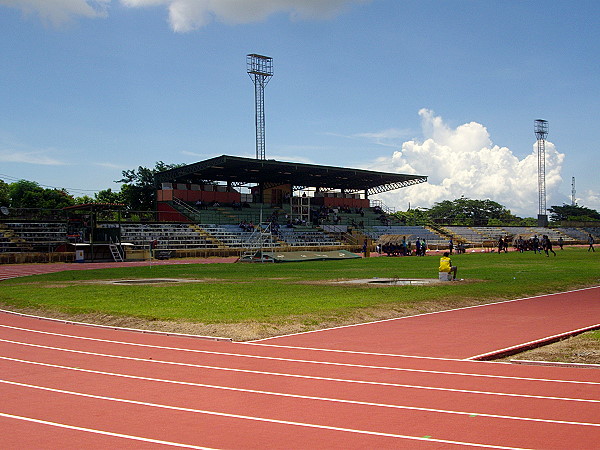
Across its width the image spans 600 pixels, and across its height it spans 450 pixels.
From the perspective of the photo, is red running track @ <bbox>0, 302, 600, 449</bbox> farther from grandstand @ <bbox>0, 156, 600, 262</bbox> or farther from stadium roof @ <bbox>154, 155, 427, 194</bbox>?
stadium roof @ <bbox>154, 155, 427, 194</bbox>

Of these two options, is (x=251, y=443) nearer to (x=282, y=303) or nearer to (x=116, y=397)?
(x=116, y=397)

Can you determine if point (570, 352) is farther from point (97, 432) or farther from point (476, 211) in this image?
point (476, 211)

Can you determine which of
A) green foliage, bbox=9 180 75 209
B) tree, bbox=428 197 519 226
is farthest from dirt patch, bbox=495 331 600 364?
tree, bbox=428 197 519 226

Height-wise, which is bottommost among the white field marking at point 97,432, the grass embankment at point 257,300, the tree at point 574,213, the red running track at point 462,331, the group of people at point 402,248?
the white field marking at point 97,432

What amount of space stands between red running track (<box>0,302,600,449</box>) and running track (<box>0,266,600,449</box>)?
0.02m

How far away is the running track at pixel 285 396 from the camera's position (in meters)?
6.15

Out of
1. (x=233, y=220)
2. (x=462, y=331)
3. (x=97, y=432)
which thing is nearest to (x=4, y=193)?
(x=233, y=220)

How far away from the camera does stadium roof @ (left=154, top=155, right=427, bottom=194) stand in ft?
200

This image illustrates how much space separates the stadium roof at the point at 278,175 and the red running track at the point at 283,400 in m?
48.3

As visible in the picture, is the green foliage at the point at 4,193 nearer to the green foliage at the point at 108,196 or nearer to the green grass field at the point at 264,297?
the green foliage at the point at 108,196

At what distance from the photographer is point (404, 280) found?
79.6 feet

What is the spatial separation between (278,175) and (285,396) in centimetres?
6112

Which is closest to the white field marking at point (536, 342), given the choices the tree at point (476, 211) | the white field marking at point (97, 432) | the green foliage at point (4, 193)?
the white field marking at point (97, 432)

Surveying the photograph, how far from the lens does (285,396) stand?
775cm
